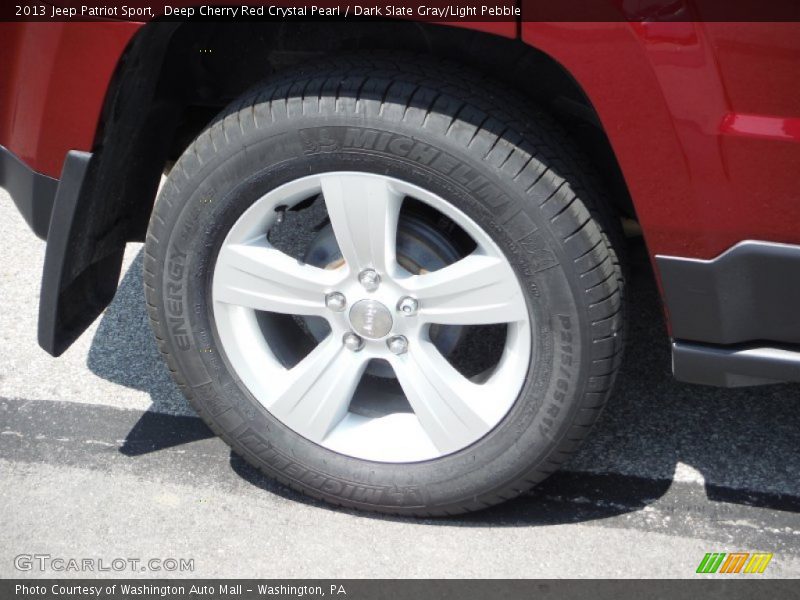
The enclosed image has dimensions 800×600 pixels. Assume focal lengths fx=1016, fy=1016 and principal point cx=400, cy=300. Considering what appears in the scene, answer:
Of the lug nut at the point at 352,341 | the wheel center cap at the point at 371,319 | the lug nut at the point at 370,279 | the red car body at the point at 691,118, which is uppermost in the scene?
the red car body at the point at 691,118

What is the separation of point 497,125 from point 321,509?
1.01m

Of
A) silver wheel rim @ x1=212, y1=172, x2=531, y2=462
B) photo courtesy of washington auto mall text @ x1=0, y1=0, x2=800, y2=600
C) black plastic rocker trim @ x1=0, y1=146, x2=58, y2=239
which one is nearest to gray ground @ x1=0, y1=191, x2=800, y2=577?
photo courtesy of washington auto mall text @ x1=0, y1=0, x2=800, y2=600

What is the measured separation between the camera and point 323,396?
90.3 inches

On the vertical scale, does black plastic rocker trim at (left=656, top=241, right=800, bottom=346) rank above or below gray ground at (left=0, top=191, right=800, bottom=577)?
above

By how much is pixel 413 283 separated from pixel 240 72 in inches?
27.0

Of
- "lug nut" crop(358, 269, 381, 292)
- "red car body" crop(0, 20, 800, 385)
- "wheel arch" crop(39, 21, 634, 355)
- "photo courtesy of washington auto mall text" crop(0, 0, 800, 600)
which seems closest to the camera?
"red car body" crop(0, 20, 800, 385)

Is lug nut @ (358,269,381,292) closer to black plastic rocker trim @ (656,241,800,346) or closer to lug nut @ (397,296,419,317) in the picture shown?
lug nut @ (397,296,419,317)

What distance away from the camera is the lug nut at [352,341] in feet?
7.37

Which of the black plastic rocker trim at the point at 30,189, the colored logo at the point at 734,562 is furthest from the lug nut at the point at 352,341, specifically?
the colored logo at the point at 734,562

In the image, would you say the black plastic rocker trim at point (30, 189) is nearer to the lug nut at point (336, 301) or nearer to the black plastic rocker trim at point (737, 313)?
the lug nut at point (336, 301)

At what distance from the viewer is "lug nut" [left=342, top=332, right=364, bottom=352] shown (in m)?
2.25

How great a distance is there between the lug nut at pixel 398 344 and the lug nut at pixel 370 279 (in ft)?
0.41

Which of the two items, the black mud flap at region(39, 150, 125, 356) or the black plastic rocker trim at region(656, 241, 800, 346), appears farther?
the black mud flap at region(39, 150, 125, 356)

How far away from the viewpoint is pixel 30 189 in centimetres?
224
